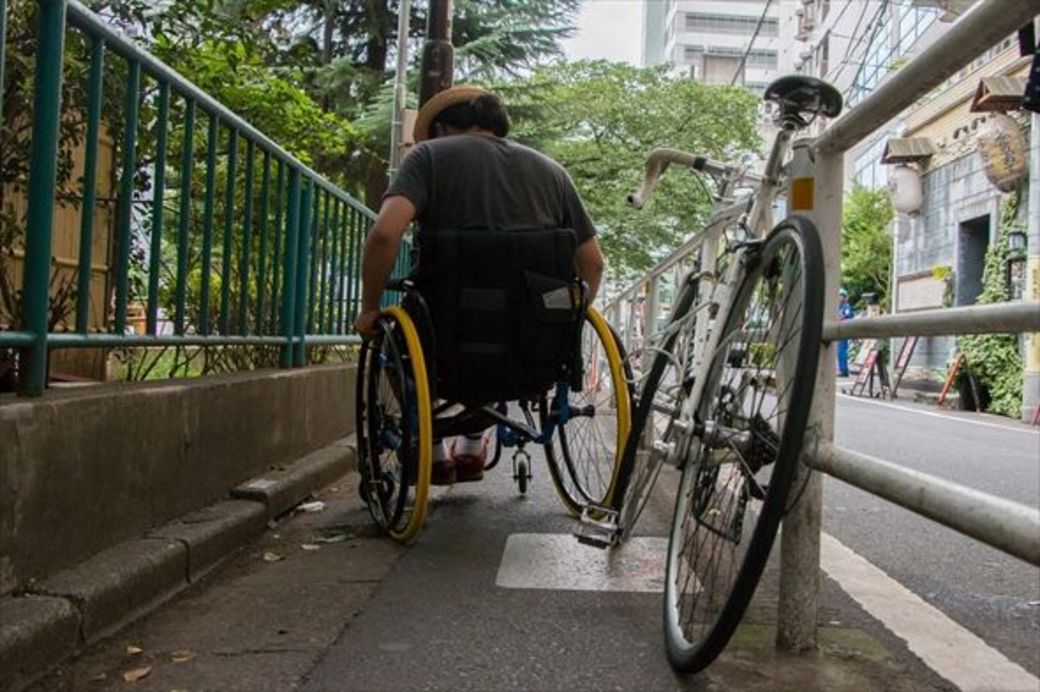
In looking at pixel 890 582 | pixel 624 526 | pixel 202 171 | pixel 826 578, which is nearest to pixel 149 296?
pixel 202 171

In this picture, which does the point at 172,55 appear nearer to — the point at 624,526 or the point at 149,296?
the point at 149,296

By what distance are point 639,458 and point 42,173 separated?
77.0 inches

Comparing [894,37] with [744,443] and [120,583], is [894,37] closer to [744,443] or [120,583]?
[744,443]

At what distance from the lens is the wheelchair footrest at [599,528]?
9.89 feet

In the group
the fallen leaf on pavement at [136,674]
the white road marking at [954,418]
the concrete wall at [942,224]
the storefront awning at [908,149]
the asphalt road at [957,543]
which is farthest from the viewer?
the storefront awning at [908,149]

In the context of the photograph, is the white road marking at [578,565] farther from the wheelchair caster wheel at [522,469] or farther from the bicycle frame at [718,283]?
the wheelchair caster wheel at [522,469]

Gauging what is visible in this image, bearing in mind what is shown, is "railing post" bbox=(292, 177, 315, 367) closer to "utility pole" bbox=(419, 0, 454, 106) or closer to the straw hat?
the straw hat

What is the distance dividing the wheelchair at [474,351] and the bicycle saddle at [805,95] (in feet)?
3.34

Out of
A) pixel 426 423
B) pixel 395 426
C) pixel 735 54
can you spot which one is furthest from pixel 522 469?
pixel 735 54

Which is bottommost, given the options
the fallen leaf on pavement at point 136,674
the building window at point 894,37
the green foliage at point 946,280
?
the fallen leaf on pavement at point 136,674

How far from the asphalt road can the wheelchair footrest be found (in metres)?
1.06

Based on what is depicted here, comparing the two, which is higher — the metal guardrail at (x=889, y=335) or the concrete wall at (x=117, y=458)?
the metal guardrail at (x=889, y=335)

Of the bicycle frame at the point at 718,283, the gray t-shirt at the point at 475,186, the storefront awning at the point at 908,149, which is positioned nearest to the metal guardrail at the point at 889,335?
the bicycle frame at the point at 718,283

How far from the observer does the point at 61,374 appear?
11.6ft
